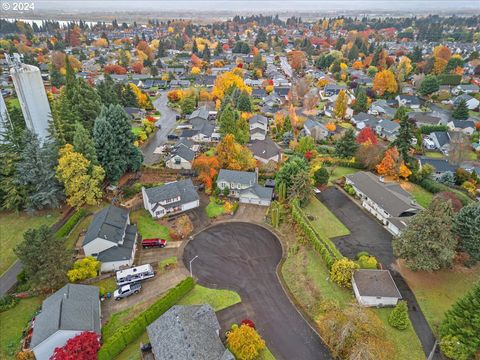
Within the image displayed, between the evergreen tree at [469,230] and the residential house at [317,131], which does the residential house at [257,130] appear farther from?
the evergreen tree at [469,230]

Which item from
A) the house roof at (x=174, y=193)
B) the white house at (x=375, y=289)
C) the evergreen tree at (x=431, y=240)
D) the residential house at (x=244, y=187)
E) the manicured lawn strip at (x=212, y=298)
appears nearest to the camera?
the white house at (x=375, y=289)

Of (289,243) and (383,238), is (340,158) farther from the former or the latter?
(289,243)

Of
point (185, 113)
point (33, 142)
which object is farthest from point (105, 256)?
point (185, 113)

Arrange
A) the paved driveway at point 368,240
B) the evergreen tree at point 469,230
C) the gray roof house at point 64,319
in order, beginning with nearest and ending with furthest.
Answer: the gray roof house at point 64,319, the paved driveway at point 368,240, the evergreen tree at point 469,230

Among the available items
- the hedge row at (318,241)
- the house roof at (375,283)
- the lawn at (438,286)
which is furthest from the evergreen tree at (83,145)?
the lawn at (438,286)

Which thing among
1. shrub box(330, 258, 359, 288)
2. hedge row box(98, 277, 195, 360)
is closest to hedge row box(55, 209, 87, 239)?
hedge row box(98, 277, 195, 360)

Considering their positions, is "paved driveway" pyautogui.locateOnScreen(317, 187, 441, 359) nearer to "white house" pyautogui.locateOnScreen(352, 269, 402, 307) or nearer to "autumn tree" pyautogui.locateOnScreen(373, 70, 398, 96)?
"white house" pyautogui.locateOnScreen(352, 269, 402, 307)
